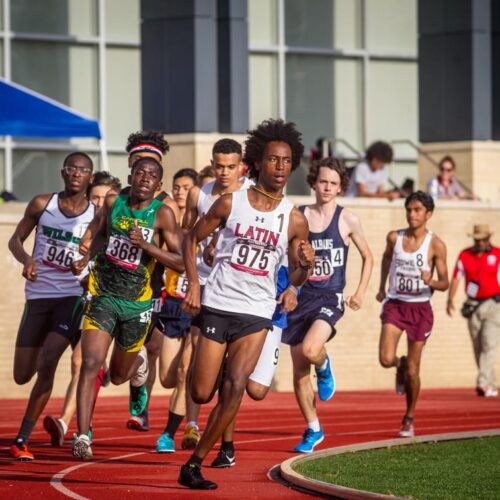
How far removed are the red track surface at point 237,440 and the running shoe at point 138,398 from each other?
31cm

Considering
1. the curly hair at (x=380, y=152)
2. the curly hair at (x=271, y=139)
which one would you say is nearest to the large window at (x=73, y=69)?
the curly hair at (x=380, y=152)

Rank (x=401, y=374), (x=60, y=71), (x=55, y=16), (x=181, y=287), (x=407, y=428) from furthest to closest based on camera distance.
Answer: (x=60, y=71)
(x=55, y=16)
(x=401, y=374)
(x=407, y=428)
(x=181, y=287)

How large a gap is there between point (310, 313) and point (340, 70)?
58.0 feet

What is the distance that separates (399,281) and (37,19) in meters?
14.2

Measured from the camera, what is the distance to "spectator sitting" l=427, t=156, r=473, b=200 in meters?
25.3

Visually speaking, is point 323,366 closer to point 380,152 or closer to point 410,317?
point 410,317

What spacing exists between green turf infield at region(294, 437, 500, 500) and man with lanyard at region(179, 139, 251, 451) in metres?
1.21

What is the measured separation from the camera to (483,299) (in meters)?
23.4

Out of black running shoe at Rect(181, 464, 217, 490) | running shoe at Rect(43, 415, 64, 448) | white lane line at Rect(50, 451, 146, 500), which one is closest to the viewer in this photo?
white lane line at Rect(50, 451, 146, 500)

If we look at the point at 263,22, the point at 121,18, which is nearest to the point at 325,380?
the point at 121,18

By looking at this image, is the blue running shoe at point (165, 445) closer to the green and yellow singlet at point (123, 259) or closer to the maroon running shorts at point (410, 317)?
the green and yellow singlet at point (123, 259)

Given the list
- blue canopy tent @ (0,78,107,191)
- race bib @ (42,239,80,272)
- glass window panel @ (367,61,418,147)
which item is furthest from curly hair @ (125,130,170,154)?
glass window panel @ (367,61,418,147)

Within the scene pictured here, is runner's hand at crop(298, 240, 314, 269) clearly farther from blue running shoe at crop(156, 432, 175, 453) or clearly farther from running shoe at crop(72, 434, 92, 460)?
blue running shoe at crop(156, 432, 175, 453)

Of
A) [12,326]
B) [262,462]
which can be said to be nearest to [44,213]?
[262,462]
